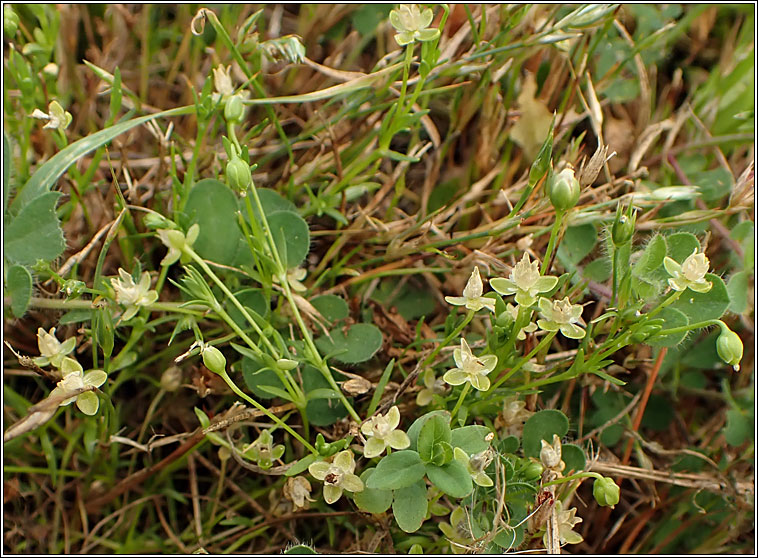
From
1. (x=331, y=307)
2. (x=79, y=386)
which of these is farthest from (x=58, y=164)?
(x=331, y=307)

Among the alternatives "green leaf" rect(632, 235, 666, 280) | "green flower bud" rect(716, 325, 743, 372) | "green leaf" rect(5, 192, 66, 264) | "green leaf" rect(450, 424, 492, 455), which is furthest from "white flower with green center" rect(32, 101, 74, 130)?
"green flower bud" rect(716, 325, 743, 372)

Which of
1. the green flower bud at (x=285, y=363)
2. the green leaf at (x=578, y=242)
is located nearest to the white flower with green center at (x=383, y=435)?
the green flower bud at (x=285, y=363)

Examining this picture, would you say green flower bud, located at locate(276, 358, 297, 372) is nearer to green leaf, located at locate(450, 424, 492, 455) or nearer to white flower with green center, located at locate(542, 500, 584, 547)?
green leaf, located at locate(450, 424, 492, 455)

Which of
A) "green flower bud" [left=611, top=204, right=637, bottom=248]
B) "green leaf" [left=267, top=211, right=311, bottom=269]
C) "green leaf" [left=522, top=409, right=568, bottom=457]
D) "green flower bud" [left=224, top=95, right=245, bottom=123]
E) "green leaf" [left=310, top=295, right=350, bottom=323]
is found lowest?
"green leaf" [left=522, top=409, right=568, bottom=457]

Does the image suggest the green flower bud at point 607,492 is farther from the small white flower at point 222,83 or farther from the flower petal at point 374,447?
the small white flower at point 222,83

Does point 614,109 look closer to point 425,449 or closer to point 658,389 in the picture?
point 658,389

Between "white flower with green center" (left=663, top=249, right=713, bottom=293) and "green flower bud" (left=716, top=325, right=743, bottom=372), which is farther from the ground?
"white flower with green center" (left=663, top=249, right=713, bottom=293)

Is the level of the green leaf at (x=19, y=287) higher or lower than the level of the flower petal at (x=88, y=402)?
higher

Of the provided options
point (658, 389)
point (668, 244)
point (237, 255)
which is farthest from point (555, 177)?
point (658, 389)
